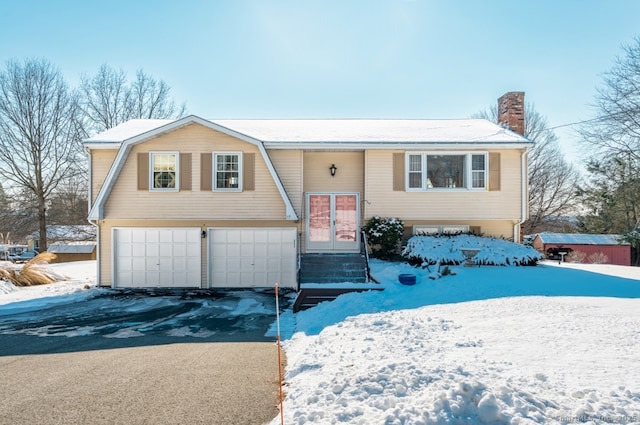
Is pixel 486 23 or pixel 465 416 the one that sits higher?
pixel 486 23

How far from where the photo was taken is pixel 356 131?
607 inches

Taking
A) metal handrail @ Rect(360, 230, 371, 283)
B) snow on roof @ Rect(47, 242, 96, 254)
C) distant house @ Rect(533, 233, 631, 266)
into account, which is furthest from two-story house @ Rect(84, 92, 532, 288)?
snow on roof @ Rect(47, 242, 96, 254)

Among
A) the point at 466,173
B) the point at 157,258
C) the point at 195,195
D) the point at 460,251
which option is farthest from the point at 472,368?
the point at 157,258

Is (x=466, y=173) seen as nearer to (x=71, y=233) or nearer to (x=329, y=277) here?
(x=329, y=277)

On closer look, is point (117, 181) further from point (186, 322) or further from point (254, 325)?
point (254, 325)

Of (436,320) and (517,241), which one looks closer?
(436,320)

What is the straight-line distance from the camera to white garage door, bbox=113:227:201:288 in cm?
1372

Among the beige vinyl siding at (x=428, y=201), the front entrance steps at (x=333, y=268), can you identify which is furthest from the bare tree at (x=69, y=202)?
the beige vinyl siding at (x=428, y=201)

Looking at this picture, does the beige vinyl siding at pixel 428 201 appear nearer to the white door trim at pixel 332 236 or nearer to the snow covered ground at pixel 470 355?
the white door trim at pixel 332 236

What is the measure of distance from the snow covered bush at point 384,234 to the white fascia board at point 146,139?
2.60m

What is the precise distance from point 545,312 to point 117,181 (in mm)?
12641

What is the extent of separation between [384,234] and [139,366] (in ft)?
29.3

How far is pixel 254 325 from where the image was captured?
28.6ft

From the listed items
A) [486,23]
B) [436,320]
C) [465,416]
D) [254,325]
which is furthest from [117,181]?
[465,416]
